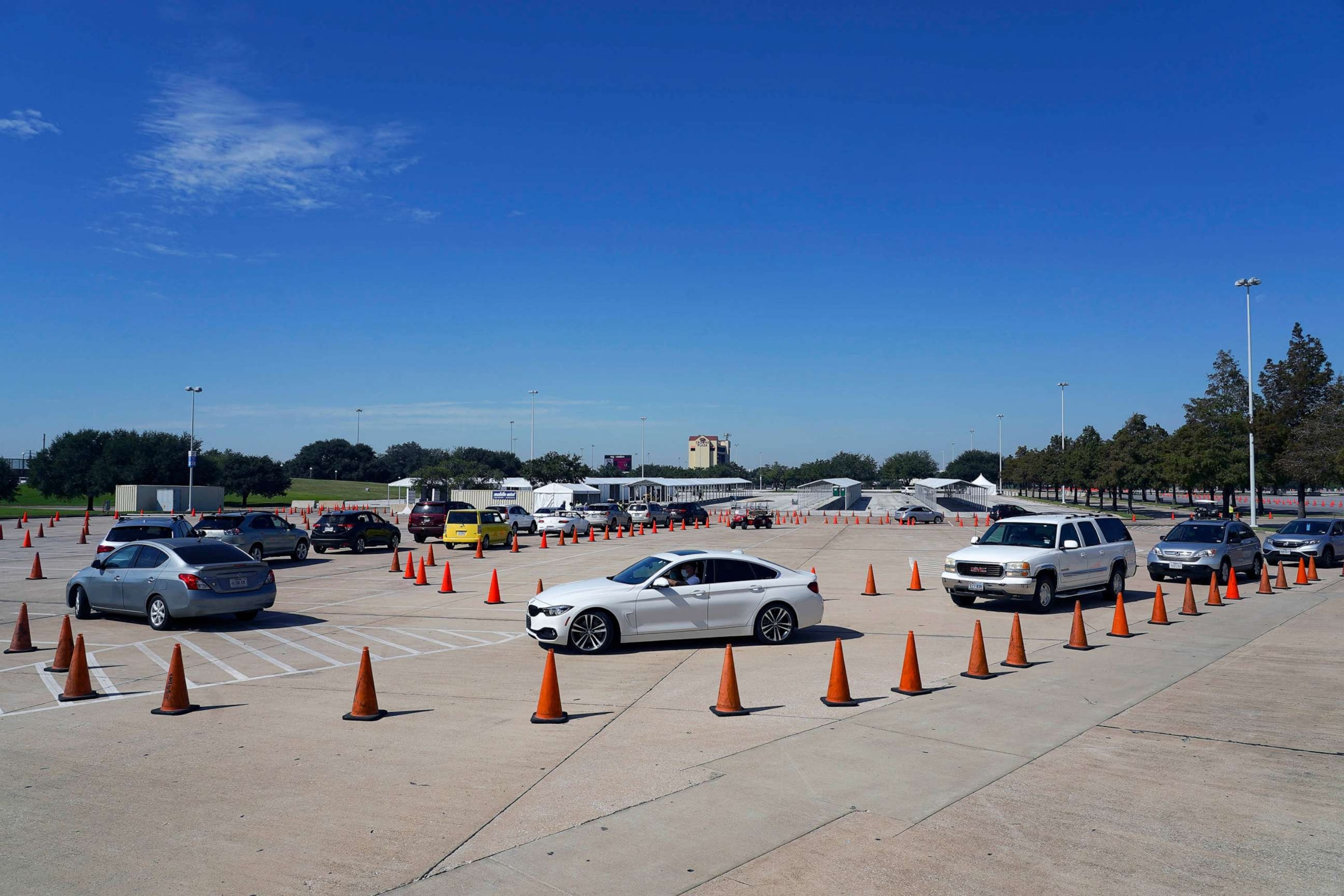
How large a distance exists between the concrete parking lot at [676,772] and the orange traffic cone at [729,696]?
0.59 feet

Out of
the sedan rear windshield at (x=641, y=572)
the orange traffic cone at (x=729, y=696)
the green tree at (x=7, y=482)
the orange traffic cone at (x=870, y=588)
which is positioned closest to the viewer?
the orange traffic cone at (x=729, y=696)

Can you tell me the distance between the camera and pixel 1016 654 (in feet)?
38.9

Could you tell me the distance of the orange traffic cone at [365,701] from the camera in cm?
906

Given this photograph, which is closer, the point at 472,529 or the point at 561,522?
the point at 472,529

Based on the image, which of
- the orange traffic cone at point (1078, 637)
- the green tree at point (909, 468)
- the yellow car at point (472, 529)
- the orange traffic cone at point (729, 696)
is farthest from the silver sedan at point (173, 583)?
the green tree at point (909, 468)

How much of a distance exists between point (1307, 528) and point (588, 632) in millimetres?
25688

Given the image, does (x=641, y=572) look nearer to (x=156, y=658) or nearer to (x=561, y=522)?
(x=156, y=658)

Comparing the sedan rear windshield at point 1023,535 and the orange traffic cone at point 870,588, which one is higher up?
the sedan rear windshield at point 1023,535

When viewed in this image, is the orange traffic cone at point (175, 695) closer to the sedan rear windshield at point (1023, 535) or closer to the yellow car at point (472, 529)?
the sedan rear windshield at point (1023, 535)

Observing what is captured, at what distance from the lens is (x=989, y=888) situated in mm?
5246

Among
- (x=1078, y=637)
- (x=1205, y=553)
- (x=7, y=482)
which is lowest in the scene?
(x=1078, y=637)

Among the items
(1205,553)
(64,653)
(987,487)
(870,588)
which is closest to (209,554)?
(64,653)

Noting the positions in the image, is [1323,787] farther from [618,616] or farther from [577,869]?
[618,616]

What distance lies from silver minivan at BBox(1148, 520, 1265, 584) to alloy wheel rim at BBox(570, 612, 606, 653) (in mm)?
15359
